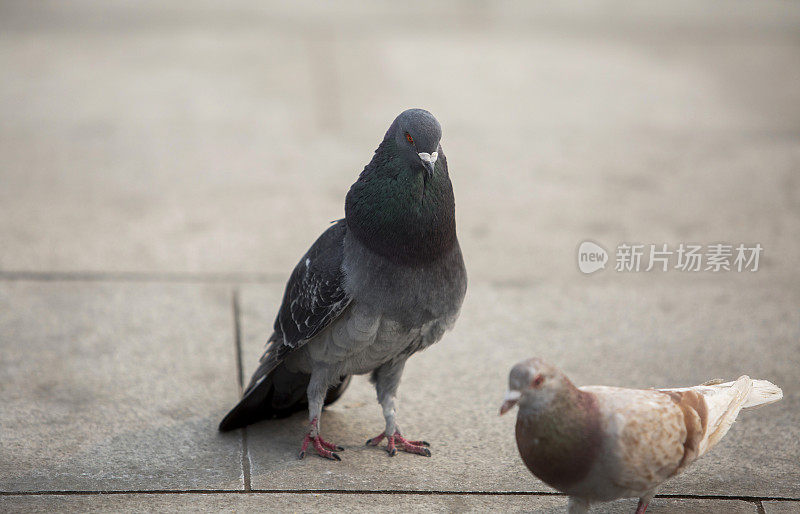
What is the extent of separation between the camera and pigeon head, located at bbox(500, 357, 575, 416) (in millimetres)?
3398

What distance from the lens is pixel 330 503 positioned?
13.5ft

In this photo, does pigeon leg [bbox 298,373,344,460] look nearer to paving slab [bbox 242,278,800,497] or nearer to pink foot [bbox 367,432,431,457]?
paving slab [bbox 242,278,800,497]

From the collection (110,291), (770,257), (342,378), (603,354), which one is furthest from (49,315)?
(770,257)

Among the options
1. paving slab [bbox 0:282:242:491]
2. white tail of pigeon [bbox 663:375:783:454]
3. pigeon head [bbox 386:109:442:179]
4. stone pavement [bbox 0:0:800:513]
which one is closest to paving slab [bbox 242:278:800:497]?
stone pavement [bbox 0:0:800:513]

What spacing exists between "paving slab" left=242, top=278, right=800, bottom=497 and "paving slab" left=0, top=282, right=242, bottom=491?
0.24 metres

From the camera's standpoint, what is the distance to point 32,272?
247 inches

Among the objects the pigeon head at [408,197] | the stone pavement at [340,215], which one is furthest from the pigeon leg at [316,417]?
the pigeon head at [408,197]

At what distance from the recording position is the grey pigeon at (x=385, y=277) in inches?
163

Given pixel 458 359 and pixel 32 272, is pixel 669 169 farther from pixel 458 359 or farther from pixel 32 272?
pixel 32 272

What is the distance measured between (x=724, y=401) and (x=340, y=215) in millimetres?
3888

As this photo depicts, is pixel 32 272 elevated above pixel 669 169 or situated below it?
below

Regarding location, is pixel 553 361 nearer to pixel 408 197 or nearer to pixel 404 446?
pixel 404 446

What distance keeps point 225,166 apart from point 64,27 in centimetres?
431

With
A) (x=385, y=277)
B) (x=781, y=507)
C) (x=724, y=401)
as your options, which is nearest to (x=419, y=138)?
(x=385, y=277)
